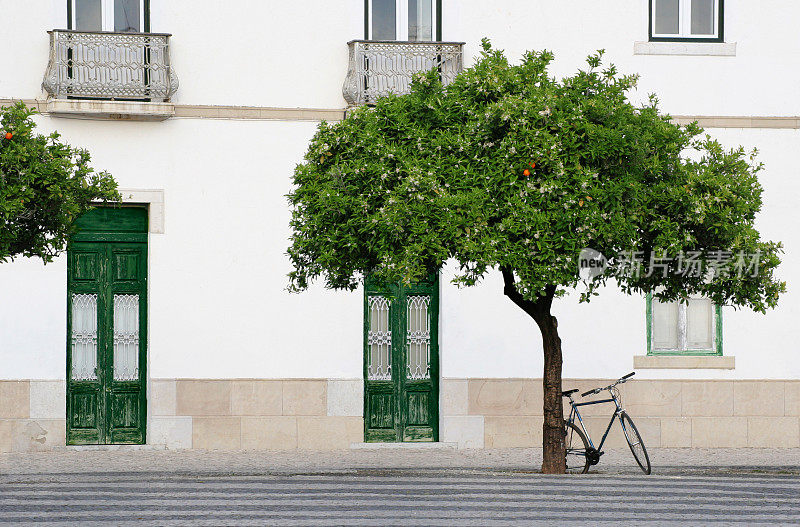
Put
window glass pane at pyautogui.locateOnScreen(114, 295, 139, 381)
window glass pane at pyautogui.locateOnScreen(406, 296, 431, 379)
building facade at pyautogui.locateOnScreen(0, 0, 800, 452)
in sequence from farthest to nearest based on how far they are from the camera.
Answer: window glass pane at pyautogui.locateOnScreen(406, 296, 431, 379) → window glass pane at pyautogui.locateOnScreen(114, 295, 139, 381) → building facade at pyautogui.locateOnScreen(0, 0, 800, 452)

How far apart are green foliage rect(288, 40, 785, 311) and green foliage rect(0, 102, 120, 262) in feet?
7.07

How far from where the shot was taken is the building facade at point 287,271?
1658cm

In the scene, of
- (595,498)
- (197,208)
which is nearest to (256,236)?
(197,208)

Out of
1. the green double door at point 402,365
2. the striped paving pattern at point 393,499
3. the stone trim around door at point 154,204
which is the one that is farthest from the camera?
the green double door at point 402,365

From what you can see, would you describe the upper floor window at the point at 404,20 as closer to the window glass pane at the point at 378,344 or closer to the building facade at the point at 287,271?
the building facade at the point at 287,271

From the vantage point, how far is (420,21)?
57.4ft

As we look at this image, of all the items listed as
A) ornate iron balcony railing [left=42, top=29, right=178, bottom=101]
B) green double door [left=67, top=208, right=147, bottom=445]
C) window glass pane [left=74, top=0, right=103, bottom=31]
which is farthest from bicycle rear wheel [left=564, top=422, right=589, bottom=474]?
window glass pane [left=74, top=0, right=103, bottom=31]

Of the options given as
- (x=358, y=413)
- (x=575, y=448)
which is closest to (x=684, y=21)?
(x=575, y=448)

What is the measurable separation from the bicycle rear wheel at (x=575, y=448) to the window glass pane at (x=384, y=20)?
609 centimetres

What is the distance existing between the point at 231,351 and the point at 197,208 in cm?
192

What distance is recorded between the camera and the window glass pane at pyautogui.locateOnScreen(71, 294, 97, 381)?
1681cm

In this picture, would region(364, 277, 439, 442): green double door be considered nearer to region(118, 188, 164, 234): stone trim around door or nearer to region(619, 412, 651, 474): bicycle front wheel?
region(118, 188, 164, 234): stone trim around door

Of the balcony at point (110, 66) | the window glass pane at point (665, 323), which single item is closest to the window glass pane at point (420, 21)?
the balcony at point (110, 66)

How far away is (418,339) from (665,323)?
3394 millimetres
